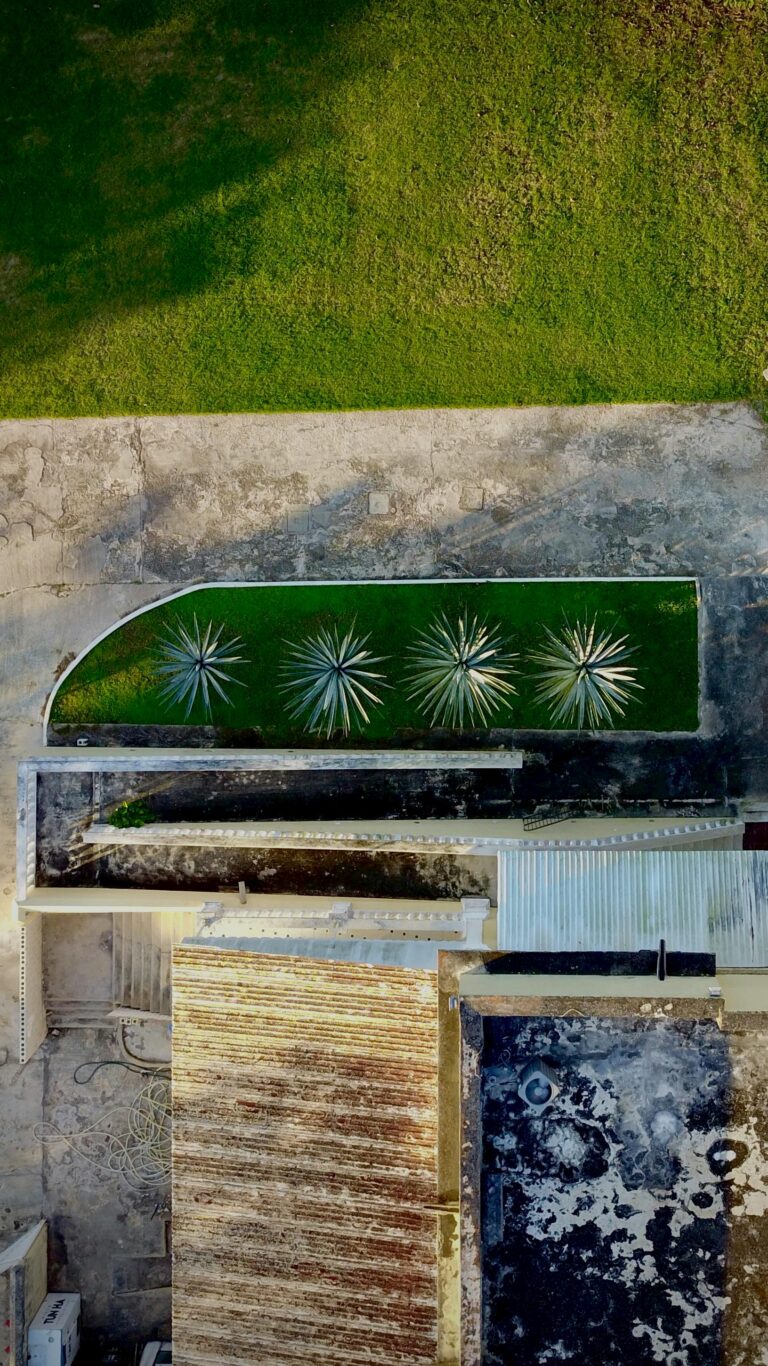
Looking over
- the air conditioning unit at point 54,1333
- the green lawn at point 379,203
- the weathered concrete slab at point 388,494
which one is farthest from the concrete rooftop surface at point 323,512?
the air conditioning unit at point 54,1333

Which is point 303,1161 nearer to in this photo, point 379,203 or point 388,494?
point 388,494

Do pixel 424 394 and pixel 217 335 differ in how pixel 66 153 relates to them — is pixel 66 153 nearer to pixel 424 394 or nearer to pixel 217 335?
pixel 217 335

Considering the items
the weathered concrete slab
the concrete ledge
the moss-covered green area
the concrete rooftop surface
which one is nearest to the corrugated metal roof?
the concrete ledge

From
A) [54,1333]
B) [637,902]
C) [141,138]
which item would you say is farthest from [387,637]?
[54,1333]

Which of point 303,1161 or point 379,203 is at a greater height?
point 379,203

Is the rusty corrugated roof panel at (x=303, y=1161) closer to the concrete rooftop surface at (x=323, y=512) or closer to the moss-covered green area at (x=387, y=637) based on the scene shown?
the moss-covered green area at (x=387, y=637)

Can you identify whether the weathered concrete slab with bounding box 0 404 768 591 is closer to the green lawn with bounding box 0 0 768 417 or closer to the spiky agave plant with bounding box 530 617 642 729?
the green lawn with bounding box 0 0 768 417

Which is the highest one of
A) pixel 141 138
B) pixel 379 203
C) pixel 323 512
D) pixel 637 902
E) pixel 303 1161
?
pixel 141 138
